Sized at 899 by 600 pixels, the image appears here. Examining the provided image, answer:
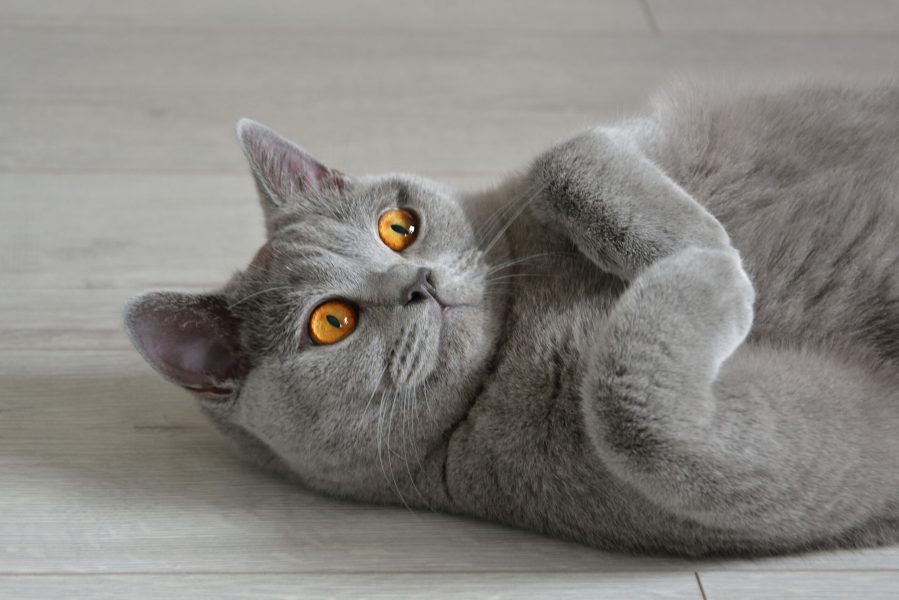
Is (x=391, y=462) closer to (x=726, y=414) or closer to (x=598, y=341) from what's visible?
(x=598, y=341)

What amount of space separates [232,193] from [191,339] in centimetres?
69

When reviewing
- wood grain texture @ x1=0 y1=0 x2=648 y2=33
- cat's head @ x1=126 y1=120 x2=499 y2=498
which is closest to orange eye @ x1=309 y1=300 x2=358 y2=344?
cat's head @ x1=126 y1=120 x2=499 y2=498

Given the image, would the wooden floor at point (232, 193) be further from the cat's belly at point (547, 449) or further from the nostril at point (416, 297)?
the nostril at point (416, 297)

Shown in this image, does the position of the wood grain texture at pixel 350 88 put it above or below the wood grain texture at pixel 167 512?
above

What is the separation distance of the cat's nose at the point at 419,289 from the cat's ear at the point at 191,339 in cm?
24

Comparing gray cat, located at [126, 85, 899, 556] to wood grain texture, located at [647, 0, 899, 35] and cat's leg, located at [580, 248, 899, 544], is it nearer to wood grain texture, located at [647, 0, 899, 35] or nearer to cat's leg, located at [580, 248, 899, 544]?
cat's leg, located at [580, 248, 899, 544]

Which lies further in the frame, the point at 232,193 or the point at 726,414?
the point at 232,193

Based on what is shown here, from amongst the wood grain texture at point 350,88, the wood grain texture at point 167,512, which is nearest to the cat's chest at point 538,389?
the wood grain texture at point 167,512

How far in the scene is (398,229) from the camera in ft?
4.47

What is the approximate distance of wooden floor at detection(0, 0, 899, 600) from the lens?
1.24 metres

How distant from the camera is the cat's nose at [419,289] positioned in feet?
4.05

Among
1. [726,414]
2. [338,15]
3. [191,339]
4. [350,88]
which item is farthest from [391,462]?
[338,15]

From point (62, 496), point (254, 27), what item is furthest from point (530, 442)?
point (254, 27)

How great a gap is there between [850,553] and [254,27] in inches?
69.8
